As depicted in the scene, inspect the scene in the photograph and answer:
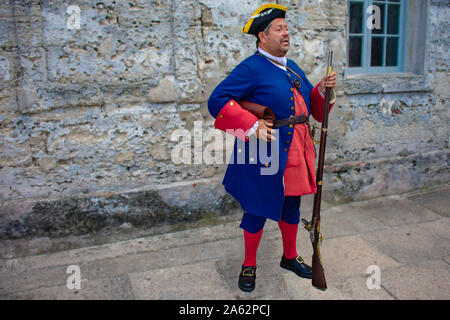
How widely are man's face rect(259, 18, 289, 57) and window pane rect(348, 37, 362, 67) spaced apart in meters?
2.23

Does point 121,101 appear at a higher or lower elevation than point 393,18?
lower

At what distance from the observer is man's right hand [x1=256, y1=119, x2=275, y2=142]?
7.80 ft

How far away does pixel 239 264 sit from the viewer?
303cm

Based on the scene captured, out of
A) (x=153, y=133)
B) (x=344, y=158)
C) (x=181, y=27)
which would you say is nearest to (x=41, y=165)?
(x=153, y=133)

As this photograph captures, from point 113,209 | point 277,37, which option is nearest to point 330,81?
point 277,37

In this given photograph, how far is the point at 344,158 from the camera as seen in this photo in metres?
4.27

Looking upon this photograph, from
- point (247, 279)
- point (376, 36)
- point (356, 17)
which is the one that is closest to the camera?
point (247, 279)

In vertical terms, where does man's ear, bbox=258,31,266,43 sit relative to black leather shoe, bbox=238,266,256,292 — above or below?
above

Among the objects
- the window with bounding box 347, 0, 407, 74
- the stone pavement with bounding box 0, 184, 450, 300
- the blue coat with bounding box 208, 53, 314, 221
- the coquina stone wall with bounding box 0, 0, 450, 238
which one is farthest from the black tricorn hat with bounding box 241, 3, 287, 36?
the window with bounding box 347, 0, 407, 74

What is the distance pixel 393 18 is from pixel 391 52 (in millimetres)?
381

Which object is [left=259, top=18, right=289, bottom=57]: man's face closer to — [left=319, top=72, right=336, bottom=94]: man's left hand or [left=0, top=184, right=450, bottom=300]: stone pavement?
[left=319, top=72, right=336, bottom=94]: man's left hand

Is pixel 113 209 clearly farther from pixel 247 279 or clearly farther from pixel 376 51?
pixel 376 51

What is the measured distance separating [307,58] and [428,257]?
2.12m
